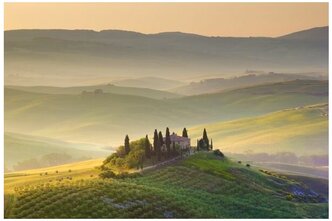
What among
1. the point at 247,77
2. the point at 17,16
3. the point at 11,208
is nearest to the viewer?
the point at 11,208

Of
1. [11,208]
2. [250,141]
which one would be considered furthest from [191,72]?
[11,208]

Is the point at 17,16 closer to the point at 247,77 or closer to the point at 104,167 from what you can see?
the point at 104,167

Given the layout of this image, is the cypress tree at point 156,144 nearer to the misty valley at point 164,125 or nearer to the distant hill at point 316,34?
the misty valley at point 164,125

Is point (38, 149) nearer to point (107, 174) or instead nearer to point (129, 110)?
point (107, 174)

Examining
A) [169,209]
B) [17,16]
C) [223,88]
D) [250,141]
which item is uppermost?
[17,16]

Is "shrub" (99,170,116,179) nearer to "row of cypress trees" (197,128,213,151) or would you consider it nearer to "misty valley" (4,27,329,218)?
"misty valley" (4,27,329,218)

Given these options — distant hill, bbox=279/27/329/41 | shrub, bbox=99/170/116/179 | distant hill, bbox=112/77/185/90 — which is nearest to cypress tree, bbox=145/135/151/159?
shrub, bbox=99/170/116/179
